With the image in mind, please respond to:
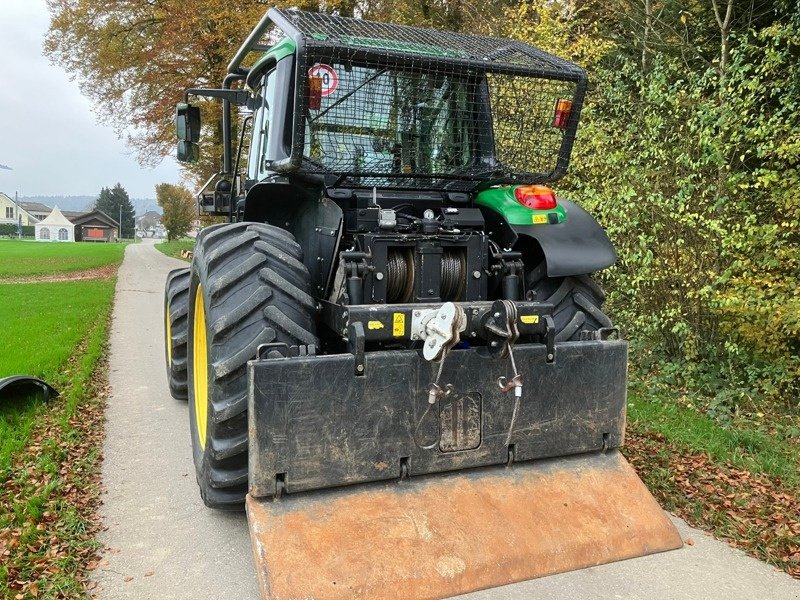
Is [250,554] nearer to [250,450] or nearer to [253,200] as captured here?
[250,450]

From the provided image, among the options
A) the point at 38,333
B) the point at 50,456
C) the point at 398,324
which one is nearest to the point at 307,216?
the point at 398,324

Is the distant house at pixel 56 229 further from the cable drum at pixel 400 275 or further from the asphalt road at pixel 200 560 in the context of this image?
the cable drum at pixel 400 275

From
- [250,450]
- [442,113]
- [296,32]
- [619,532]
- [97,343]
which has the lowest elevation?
[97,343]

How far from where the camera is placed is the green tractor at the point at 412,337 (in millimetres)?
2941

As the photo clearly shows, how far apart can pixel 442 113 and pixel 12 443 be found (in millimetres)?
3690

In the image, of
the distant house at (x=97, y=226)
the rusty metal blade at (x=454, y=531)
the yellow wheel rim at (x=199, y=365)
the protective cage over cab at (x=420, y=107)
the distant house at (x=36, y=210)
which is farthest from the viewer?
the distant house at (x=36, y=210)

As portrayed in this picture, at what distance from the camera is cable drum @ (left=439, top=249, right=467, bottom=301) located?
368cm

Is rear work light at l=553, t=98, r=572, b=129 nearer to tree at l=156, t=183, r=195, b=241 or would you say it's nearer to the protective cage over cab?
the protective cage over cab

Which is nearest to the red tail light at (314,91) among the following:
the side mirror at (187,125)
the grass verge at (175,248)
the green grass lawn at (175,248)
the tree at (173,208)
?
the side mirror at (187,125)

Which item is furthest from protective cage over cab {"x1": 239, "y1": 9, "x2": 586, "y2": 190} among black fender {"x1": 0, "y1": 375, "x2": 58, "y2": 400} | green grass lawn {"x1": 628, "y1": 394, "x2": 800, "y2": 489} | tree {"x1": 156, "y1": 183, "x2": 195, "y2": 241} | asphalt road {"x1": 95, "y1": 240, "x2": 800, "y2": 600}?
tree {"x1": 156, "y1": 183, "x2": 195, "y2": 241}

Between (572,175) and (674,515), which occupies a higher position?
(572,175)

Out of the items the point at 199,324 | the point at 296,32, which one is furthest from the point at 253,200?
the point at 296,32

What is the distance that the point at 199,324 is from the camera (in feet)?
13.8

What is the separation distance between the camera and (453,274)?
3.69 m
